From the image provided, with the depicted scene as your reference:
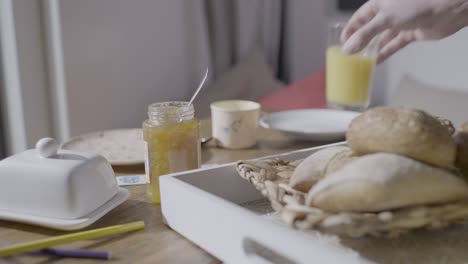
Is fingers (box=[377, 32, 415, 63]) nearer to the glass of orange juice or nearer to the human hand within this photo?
the human hand

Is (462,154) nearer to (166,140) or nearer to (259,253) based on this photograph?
(259,253)

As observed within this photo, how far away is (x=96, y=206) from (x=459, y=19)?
0.69 meters

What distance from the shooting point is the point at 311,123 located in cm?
128

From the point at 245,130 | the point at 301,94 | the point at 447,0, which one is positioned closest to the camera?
the point at 447,0

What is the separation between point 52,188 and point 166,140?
178mm

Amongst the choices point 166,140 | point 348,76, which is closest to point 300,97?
point 348,76

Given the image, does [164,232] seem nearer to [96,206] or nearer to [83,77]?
[96,206]

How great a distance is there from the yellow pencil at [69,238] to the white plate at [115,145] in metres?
0.30

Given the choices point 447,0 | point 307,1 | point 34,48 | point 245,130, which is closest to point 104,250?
point 245,130

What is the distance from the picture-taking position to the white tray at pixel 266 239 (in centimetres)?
49

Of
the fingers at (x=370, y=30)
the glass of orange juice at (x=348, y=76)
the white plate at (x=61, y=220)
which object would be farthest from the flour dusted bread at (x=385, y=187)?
the glass of orange juice at (x=348, y=76)

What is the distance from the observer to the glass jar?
772 millimetres

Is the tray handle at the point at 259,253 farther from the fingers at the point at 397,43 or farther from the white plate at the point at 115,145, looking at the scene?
the fingers at the point at 397,43

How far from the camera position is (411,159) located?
0.51 m
